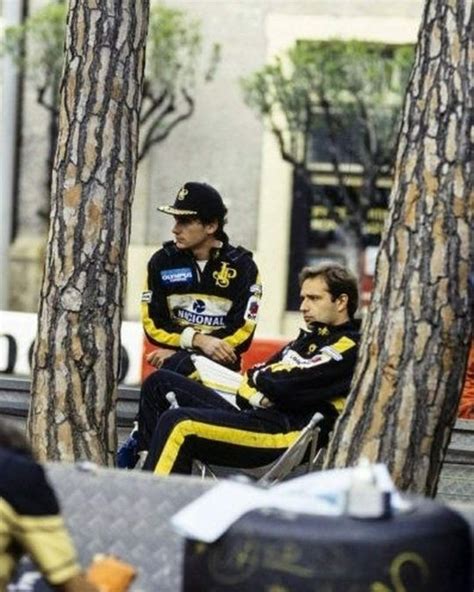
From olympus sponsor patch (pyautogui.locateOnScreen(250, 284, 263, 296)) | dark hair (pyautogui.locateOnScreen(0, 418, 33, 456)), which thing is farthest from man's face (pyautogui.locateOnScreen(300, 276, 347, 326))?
dark hair (pyautogui.locateOnScreen(0, 418, 33, 456))

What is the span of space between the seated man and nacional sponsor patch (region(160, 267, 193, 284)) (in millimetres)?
545

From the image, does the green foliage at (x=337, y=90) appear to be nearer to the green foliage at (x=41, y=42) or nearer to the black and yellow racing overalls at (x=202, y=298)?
the green foliage at (x=41, y=42)

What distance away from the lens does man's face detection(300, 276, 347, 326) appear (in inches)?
274

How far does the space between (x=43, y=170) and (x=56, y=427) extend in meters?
18.8

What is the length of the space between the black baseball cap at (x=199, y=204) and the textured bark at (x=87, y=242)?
0.63m

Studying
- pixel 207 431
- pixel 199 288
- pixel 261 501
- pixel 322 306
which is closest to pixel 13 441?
pixel 261 501

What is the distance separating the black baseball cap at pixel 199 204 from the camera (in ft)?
24.6

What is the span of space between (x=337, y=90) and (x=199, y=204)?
15.8 meters

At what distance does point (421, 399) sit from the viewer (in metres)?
5.70

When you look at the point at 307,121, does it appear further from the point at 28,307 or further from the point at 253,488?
the point at 253,488

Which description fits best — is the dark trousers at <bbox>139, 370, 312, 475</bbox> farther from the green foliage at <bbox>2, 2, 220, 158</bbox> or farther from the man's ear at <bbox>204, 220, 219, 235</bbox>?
the green foliage at <bbox>2, 2, 220, 158</bbox>

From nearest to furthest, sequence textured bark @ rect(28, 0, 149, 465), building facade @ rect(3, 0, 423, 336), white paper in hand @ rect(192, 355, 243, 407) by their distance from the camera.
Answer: textured bark @ rect(28, 0, 149, 465)
white paper in hand @ rect(192, 355, 243, 407)
building facade @ rect(3, 0, 423, 336)

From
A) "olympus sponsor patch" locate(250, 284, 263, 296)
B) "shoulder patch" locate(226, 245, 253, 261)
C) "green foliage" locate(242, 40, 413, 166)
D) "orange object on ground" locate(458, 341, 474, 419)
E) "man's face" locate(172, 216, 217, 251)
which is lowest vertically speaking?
"orange object on ground" locate(458, 341, 474, 419)

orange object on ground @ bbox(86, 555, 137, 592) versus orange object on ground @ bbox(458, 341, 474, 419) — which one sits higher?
orange object on ground @ bbox(86, 555, 137, 592)
